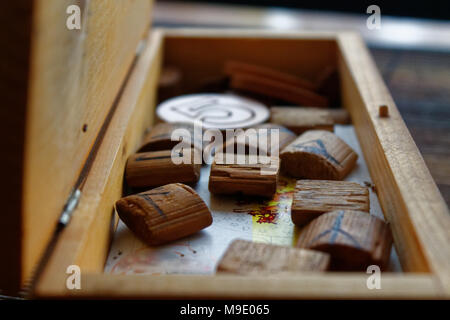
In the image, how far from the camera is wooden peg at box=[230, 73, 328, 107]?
1.75m

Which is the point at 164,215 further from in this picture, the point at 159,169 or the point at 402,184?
the point at 402,184

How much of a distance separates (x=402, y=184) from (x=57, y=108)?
0.58m

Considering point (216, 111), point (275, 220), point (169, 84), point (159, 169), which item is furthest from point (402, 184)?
point (169, 84)

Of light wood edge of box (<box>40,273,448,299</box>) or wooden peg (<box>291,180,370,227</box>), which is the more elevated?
light wood edge of box (<box>40,273,448,299</box>)

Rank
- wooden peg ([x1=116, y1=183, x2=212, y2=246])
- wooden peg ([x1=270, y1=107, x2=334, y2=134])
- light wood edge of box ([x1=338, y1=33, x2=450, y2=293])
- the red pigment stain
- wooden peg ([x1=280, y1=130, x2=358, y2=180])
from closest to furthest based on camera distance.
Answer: light wood edge of box ([x1=338, y1=33, x2=450, y2=293]), wooden peg ([x1=116, y1=183, x2=212, y2=246]), the red pigment stain, wooden peg ([x1=280, y1=130, x2=358, y2=180]), wooden peg ([x1=270, y1=107, x2=334, y2=134])

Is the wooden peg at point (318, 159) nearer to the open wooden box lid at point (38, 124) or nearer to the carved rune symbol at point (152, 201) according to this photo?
the carved rune symbol at point (152, 201)

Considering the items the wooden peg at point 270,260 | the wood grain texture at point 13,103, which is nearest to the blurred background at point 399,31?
the wooden peg at point 270,260

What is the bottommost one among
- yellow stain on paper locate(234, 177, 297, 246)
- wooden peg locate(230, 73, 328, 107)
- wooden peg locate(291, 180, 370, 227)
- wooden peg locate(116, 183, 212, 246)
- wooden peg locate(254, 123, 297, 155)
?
yellow stain on paper locate(234, 177, 297, 246)

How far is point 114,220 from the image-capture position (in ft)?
3.43

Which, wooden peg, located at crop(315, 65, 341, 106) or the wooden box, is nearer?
the wooden box

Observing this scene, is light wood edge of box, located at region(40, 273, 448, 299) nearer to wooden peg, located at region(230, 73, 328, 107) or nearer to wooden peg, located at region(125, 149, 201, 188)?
wooden peg, located at region(125, 149, 201, 188)

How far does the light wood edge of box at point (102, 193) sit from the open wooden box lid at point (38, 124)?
0.03m

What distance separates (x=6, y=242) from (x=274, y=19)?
292cm

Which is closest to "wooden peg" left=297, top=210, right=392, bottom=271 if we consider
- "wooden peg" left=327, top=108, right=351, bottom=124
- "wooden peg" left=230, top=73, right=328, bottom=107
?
"wooden peg" left=327, top=108, right=351, bottom=124
